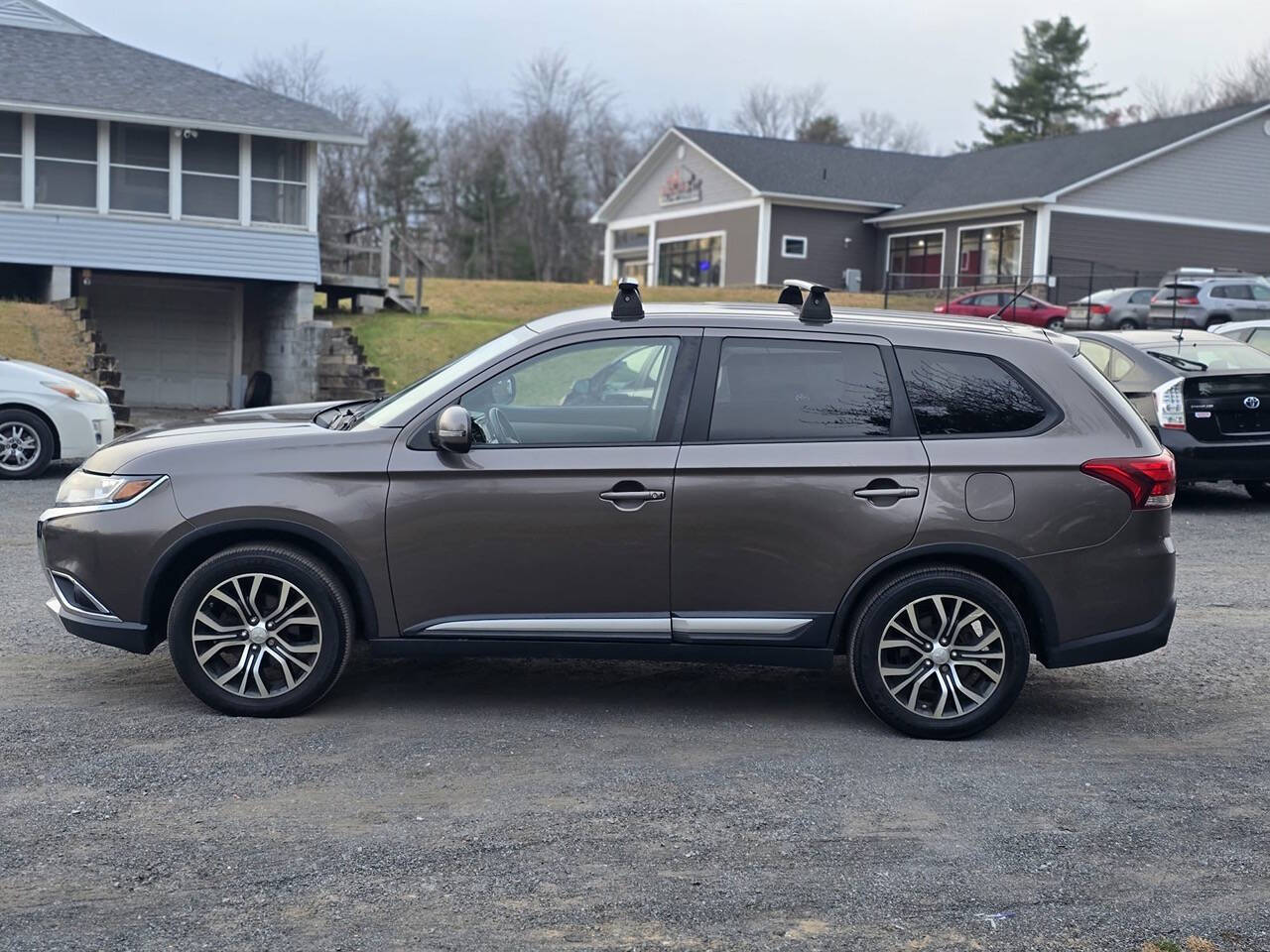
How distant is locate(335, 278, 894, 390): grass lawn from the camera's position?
24.8 metres

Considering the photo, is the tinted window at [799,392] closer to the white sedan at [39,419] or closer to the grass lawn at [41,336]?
the white sedan at [39,419]

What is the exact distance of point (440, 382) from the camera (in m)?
5.82

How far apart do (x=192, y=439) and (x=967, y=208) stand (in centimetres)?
3901

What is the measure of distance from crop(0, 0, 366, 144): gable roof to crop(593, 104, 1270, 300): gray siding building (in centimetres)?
2078

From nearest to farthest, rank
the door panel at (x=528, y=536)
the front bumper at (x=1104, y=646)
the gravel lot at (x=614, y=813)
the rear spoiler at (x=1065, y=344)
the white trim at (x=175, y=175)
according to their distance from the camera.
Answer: the gravel lot at (x=614, y=813), the door panel at (x=528, y=536), the front bumper at (x=1104, y=646), the rear spoiler at (x=1065, y=344), the white trim at (x=175, y=175)

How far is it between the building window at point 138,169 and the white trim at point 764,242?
22.8 meters

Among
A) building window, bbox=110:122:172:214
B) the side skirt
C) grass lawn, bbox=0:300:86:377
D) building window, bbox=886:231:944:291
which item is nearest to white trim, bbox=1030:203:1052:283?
building window, bbox=886:231:944:291

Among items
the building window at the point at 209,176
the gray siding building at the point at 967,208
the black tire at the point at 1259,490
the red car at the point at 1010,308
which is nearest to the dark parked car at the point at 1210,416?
the black tire at the point at 1259,490

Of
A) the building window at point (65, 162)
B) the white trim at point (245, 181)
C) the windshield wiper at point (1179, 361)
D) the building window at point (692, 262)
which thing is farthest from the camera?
the building window at point (692, 262)

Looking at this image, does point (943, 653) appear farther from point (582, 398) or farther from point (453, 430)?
point (453, 430)

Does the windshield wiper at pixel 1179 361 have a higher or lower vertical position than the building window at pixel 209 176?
lower

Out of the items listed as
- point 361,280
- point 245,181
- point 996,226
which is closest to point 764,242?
point 996,226

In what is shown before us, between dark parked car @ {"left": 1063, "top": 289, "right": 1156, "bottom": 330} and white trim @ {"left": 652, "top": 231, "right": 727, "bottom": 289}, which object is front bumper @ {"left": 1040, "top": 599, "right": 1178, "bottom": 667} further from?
white trim @ {"left": 652, "top": 231, "right": 727, "bottom": 289}

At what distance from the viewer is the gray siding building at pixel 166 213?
2427cm
